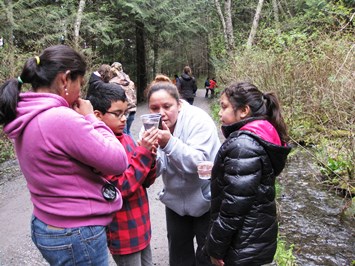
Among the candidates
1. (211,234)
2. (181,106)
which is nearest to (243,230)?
(211,234)

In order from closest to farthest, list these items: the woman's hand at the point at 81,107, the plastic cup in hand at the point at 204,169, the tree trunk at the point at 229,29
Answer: the woman's hand at the point at 81,107 < the plastic cup in hand at the point at 204,169 < the tree trunk at the point at 229,29

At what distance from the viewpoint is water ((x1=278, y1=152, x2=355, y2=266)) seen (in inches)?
170

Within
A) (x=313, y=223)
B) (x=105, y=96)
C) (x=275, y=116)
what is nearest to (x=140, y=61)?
(x=313, y=223)

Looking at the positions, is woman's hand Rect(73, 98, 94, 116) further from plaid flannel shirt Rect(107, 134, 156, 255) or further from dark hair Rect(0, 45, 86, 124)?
plaid flannel shirt Rect(107, 134, 156, 255)

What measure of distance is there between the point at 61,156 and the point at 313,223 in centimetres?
440

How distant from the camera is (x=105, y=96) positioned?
7.91ft

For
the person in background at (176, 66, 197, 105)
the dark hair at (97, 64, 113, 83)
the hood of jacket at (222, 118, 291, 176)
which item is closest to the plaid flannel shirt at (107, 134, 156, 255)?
the hood of jacket at (222, 118, 291, 176)

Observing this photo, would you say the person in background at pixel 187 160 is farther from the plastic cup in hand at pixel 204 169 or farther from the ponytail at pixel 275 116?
the ponytail at pixel 275 116

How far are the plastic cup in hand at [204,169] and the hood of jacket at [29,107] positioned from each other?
1142mm

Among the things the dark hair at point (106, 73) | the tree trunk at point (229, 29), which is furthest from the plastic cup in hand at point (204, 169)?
the tree trunk at point (229, 29)

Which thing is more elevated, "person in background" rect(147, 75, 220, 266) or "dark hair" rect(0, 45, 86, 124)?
"dark hair" rect(0, 45, 86, 124)

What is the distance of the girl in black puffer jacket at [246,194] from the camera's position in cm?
218

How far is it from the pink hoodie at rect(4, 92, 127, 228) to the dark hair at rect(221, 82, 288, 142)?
1007mm

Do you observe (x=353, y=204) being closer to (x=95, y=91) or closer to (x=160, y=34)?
(x=95, y=91)
